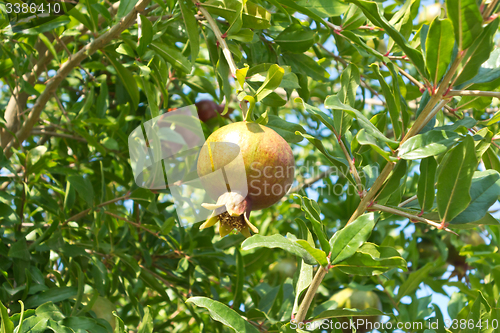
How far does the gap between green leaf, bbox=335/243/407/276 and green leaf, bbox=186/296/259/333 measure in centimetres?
24

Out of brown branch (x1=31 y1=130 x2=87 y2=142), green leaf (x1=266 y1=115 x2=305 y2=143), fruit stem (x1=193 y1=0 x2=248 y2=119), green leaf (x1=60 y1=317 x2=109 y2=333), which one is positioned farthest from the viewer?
brown branch (x1=31 y1=130 x2=87 y2=142)

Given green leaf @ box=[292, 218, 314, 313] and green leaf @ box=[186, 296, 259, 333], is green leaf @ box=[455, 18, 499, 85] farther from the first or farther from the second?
green leaf @ box=[186, 296, 259, 333]

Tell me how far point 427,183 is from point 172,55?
722mm

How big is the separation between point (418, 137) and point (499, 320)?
0.72m

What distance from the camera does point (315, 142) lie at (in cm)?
85

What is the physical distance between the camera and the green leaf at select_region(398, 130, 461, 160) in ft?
2.39

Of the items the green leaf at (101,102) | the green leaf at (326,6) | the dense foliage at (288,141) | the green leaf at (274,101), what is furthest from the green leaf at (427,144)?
the green leaf at (101,102)

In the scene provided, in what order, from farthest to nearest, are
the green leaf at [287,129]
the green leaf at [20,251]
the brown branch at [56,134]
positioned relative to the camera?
the brown branch at [56,134] < the green leaf at [20,251] < the green leaf at [287,129]

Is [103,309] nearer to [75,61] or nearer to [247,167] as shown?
[75,61]

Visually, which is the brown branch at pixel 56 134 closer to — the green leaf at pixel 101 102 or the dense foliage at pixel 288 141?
the dense foliage at pixel 288 141

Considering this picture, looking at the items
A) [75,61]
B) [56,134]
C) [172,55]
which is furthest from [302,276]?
[56,134]

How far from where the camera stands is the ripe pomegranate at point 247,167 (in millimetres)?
786

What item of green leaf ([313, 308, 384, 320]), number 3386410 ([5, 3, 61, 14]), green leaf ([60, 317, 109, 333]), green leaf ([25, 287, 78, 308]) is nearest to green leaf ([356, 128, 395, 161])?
green leaf ([313, 308, 384, 320])

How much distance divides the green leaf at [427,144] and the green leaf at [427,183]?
0.09m
